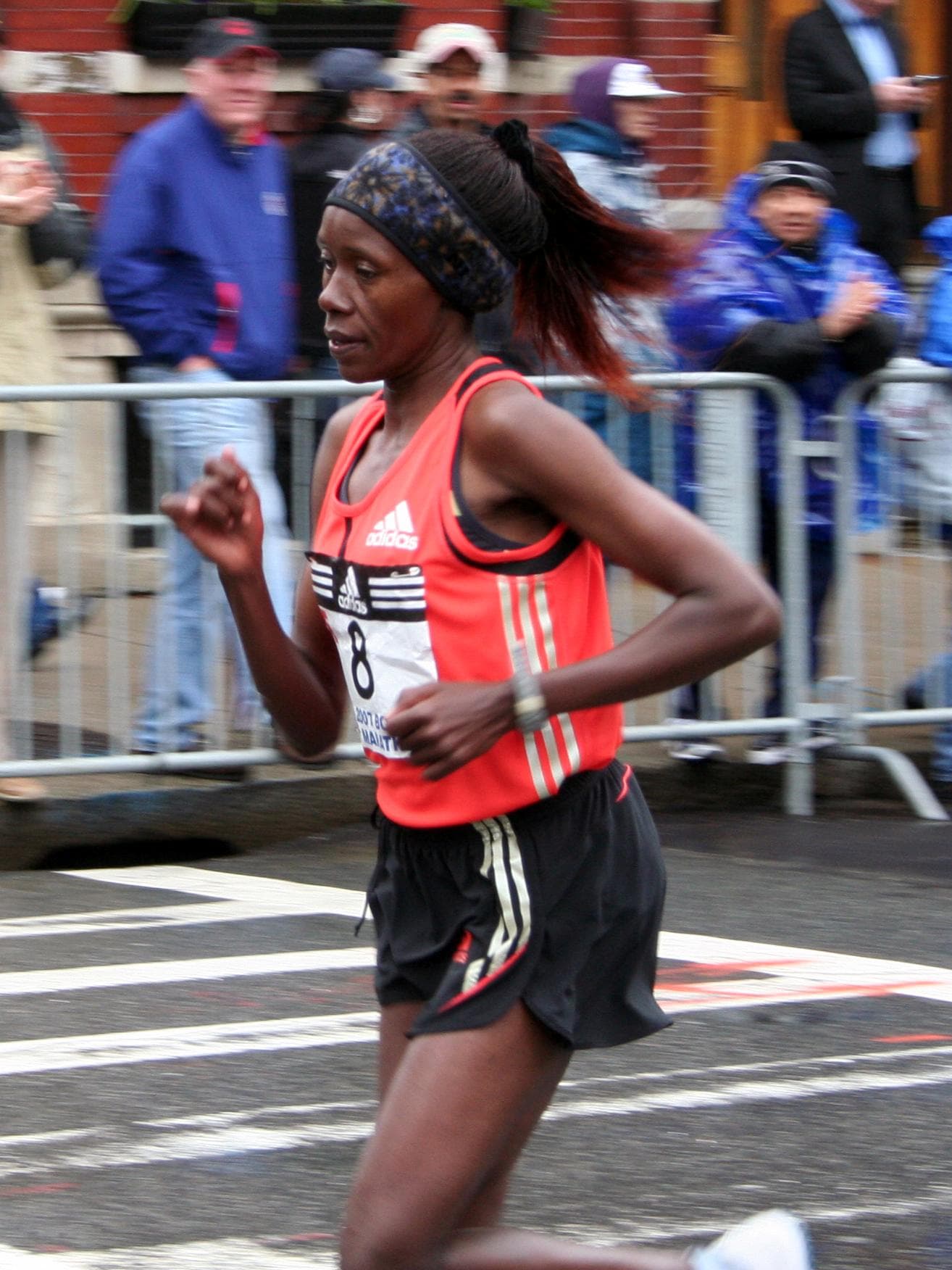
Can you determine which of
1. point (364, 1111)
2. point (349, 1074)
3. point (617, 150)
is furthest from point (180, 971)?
point (617, 150)

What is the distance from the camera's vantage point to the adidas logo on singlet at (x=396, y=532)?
2961mm

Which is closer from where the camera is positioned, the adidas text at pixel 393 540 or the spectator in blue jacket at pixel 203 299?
the adidas text at pixel 393 540

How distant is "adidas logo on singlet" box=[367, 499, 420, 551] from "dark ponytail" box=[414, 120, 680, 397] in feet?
1.32

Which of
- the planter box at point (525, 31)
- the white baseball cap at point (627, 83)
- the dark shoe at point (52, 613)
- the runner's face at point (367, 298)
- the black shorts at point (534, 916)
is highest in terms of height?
the planter box at point (525, 31)

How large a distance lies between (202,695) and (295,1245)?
3.51 metres

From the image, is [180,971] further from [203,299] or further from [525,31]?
[525,31]

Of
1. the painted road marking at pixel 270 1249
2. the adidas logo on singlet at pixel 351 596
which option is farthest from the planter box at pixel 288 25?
the adidas logo on singlet at pixel 351 596

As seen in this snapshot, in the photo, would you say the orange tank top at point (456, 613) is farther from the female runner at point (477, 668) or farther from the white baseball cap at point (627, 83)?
the white baseball cap at point (627, 83)

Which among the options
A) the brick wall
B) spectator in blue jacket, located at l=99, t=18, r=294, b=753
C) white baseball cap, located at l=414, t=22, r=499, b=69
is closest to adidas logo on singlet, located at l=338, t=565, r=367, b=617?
spectator in blue jacket, located at l=99, t=18, r=294, b=753

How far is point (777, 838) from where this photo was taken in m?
7.20

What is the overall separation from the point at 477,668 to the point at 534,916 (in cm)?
32

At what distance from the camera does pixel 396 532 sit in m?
2.98

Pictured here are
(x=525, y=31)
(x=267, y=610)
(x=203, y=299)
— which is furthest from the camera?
(x=525, y=31)

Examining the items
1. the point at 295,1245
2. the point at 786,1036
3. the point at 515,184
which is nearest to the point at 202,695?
the point at 786,1036
